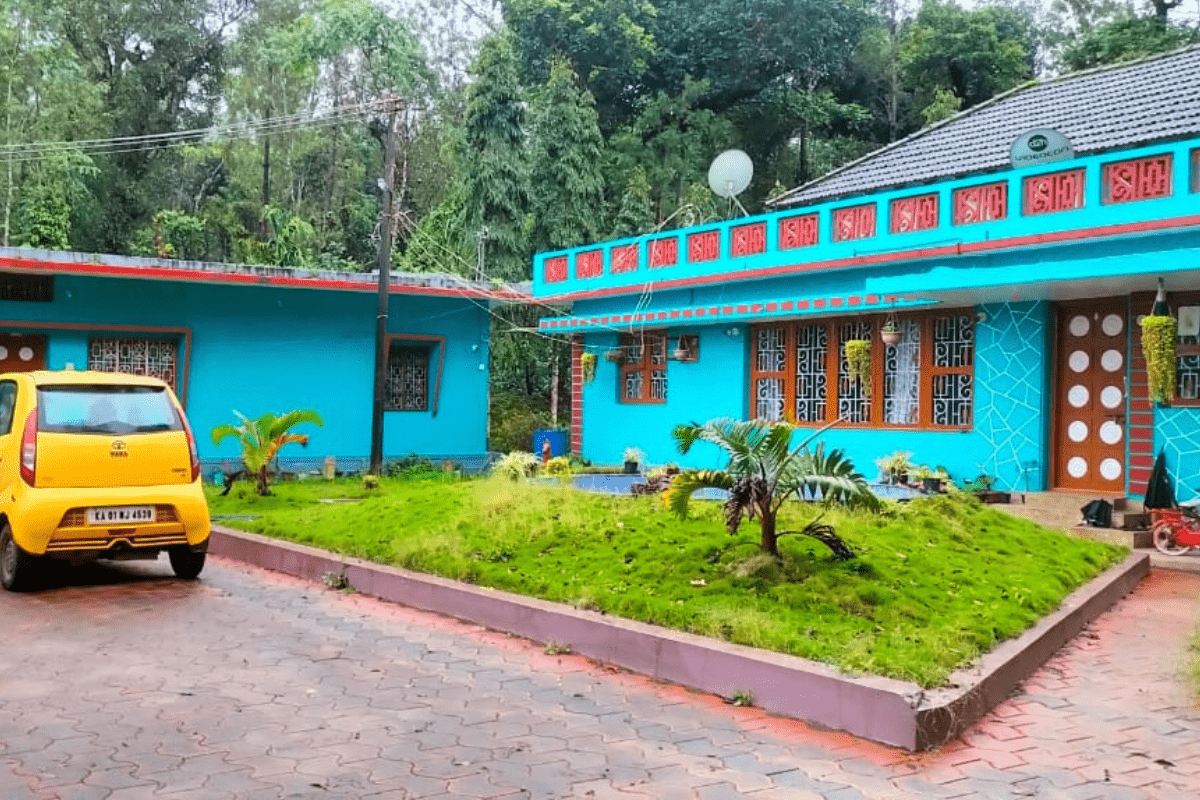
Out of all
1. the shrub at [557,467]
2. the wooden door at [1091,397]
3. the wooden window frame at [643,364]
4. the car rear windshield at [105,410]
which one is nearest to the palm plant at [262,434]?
the shrub at [557,467]

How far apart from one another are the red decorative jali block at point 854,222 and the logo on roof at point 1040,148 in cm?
192

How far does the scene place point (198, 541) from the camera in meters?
8.48

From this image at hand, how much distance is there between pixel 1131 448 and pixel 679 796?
925 centimetres

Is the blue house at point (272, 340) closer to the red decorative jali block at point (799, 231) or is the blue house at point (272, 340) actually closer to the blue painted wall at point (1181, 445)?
the red decorative jali block at point (799, 231)

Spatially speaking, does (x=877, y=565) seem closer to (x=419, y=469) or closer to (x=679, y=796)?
(x=679, y=796)

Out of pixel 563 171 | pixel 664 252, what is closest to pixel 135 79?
pixel 563 171

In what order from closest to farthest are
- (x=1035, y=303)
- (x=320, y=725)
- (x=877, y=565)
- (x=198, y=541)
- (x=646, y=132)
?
(x=320, y=725)
(x=877, y=565)
(x=198, y=541)
(x=1035, y=303)
(x=646, y=132)

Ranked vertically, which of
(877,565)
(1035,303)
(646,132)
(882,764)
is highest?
(646,132)

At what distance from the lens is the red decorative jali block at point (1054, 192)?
11.6m

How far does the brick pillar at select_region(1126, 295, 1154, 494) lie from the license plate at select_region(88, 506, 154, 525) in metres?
9.60

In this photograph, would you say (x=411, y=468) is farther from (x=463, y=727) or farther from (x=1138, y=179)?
(x=463, y=727)

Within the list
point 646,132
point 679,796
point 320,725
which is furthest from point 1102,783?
point 646,132

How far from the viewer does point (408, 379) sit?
1994 cm

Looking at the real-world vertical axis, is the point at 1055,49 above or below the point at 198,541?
above
